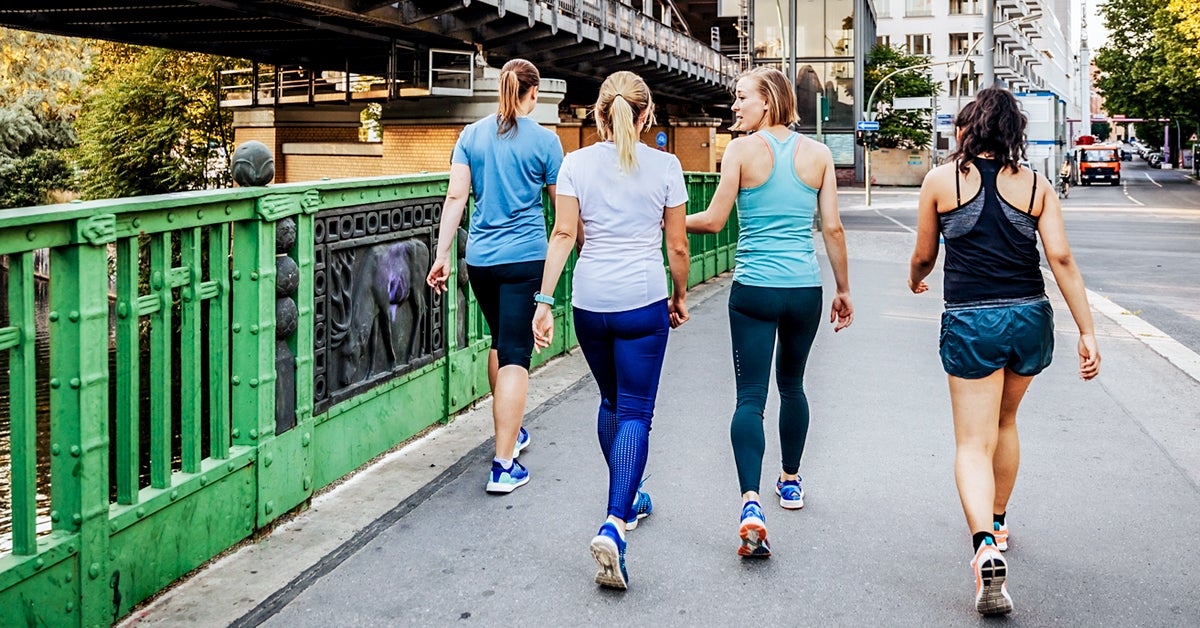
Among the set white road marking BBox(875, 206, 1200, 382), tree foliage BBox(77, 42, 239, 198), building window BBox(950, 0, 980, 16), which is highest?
building window BBox(950, 0, 980, 16)

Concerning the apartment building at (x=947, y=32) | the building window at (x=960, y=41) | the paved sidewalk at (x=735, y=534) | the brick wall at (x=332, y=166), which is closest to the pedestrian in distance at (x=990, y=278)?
the paved sidewalk at (x=735, y=534)

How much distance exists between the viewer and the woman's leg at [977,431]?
4.28 m

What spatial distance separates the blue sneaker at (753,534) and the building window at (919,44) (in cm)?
8672

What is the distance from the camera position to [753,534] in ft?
14.8

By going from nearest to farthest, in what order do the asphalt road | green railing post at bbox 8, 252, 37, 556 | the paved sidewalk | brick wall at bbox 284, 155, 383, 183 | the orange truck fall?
green railing post at bbox 8, 252, 37, 556, the paved sidewalk, the asphalt road, brick wall at bbox 284, 155, 383, 183, the orange truck

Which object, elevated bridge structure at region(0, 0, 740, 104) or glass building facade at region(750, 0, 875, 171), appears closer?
elevated bridge structure at region(0, 0, 740, 104)

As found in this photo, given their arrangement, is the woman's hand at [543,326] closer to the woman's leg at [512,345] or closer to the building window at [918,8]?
the woman's leg at [512,345]

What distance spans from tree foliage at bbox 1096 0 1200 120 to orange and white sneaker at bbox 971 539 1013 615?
4618 centimetres

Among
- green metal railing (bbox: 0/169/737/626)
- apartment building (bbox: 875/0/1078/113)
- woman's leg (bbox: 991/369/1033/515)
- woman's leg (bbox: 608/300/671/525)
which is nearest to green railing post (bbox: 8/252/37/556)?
green metal railing (bbox: 0/169/737/626)

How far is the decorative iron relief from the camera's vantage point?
5480mm

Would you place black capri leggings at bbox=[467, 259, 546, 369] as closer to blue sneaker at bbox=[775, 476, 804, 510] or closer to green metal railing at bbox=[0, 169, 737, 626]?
green metal railing at bbox=[0, 169, 737, 626]

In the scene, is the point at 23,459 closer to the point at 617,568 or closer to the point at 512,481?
the point at 617,568

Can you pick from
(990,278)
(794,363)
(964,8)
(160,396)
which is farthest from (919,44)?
(160,396)

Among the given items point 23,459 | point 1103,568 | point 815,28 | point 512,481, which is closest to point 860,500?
point 1103,568
